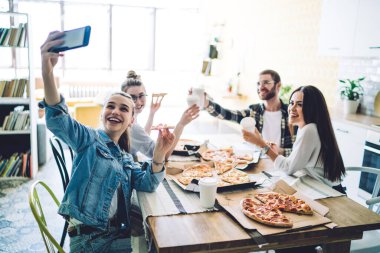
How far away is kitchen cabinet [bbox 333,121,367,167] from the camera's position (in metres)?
2.96

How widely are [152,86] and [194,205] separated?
774 centimetres

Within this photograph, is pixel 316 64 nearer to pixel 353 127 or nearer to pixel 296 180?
pixel 353 127

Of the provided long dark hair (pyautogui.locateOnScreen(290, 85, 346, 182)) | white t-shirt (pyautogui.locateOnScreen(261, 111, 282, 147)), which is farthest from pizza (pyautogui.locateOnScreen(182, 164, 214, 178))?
white t-shirt (pyautogui.locateOnScreen(261, 111, 282, 147))

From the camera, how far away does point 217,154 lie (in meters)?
2.18

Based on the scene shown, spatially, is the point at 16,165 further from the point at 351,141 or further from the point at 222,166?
the point at 351,141

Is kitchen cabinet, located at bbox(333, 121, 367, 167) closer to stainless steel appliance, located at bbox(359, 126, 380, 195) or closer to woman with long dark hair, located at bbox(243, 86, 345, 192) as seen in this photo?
stainless steel appliance, located at bbox(359, 126, 380, 195)

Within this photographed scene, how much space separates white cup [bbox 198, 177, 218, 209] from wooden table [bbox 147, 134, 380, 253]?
0.06 meters

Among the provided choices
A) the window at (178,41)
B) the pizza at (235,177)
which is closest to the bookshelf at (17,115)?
the pizza at (235,177)

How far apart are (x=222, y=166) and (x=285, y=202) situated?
54cm

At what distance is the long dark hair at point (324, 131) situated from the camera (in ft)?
5.86

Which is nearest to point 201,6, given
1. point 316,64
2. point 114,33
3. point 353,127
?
point 114,33

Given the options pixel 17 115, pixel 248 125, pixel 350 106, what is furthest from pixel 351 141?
pixel 17 115

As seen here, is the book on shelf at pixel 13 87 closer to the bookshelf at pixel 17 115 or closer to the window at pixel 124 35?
the bookshelf at pixel 17 115

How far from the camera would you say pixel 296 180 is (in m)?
1.72
